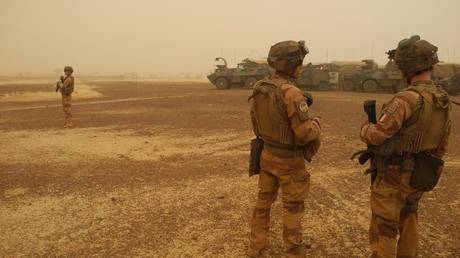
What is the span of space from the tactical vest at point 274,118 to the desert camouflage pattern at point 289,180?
0.12ft

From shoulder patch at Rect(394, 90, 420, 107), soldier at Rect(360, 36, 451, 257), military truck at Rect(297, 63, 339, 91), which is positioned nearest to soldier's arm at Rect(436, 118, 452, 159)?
soldier at Rect(360, 36, 451, 257)

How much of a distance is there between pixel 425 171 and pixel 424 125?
1.04 feet

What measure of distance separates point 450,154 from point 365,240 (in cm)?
440

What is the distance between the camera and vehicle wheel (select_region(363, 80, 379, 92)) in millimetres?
22109

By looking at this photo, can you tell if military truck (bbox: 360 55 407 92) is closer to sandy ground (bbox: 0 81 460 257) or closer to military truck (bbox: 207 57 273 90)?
military truck (bbox: 207 57 273 90)

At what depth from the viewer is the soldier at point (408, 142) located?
2.77m

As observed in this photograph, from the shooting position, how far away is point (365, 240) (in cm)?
395

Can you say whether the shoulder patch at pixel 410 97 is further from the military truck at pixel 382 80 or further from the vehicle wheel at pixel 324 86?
the vehicle wheel at pixel 324 86

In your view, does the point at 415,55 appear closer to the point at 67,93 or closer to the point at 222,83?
the point at 67,93

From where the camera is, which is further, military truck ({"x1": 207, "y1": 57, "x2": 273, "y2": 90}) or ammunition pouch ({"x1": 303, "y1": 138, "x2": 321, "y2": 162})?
military truck ({"x1": 207, "y1": 57, "x2": 273, "y2": 90})

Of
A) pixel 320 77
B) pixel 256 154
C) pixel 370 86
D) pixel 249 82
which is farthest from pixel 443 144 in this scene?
pixel 249 82

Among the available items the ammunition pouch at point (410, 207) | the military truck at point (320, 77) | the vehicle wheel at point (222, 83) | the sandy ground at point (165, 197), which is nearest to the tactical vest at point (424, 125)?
the ammunition pouch at point (410, 207)

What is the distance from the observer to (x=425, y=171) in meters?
2.84

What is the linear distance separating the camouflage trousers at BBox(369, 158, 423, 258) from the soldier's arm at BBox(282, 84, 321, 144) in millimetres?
582
